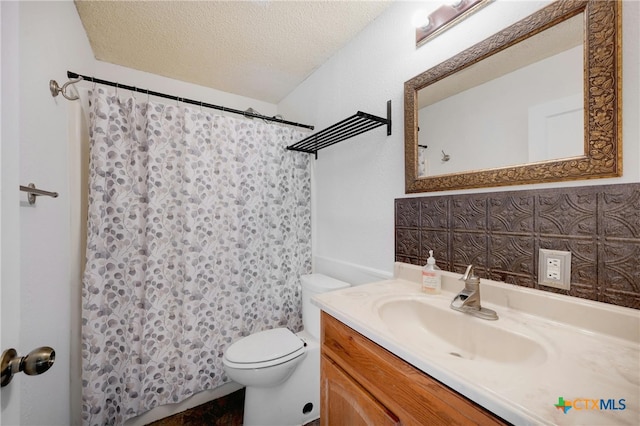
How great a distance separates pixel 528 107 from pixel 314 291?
54.8 inches

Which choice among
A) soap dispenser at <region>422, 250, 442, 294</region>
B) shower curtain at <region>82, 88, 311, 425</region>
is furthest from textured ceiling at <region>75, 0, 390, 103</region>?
soap dispenser at <region>422, 250, 442, 294</region>

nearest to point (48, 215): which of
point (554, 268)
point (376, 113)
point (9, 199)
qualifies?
point (9, 199)

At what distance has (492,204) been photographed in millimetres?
894

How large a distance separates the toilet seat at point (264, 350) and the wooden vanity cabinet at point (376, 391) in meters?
0.42

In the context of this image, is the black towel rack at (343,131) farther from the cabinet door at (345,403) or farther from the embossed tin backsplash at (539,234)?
the cabinet door at (345,403)

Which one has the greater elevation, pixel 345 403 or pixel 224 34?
pixel 224 34

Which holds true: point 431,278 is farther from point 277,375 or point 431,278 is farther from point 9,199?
point 9,199

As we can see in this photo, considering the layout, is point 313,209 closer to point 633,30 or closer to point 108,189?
point 108,189

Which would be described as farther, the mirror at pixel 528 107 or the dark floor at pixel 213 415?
the dark floor at pixel 213 415

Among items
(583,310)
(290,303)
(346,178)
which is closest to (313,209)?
(346,178)

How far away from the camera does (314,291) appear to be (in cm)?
160

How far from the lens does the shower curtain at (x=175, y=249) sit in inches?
53.2

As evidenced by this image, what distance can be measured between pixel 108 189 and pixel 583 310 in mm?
2107

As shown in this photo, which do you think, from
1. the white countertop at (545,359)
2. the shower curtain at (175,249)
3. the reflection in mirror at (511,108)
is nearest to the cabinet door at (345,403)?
the white countertop at (545,359)
